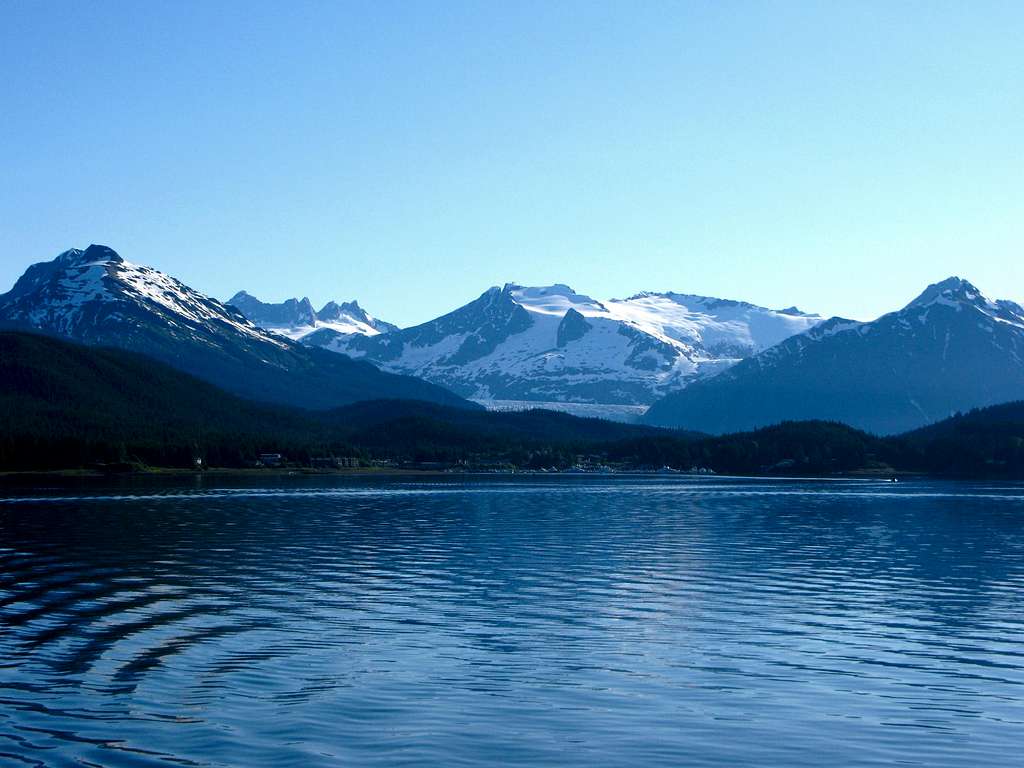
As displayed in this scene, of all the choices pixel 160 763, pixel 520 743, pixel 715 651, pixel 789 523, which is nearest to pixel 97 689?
pixel 160 763

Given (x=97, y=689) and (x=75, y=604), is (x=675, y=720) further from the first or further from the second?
(x=75, y=604)

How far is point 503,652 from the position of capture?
48094 mm

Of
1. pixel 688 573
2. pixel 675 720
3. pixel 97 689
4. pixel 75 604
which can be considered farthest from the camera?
pixel 688 573

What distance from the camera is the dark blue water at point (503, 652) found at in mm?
34500

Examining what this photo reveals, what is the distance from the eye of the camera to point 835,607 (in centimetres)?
6281

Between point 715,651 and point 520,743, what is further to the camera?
point 715,651

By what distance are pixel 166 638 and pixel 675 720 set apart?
75.4 feet

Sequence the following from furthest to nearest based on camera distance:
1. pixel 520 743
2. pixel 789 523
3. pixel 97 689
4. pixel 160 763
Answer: pixel 789 523 < pixel 97 689 < pixel 520 743 < pixel 160 763

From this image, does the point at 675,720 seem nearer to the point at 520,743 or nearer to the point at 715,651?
the point at 520,743

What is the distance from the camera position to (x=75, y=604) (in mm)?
60000

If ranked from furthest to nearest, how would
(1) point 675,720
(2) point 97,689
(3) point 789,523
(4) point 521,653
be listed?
(3) point 789,523
(4) point 521,653
(2) point 97,689
(1) point 675,720

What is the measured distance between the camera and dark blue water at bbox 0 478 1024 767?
113ft

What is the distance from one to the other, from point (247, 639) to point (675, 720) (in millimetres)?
20264

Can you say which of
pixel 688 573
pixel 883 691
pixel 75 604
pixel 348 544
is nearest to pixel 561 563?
pixel 688 573
